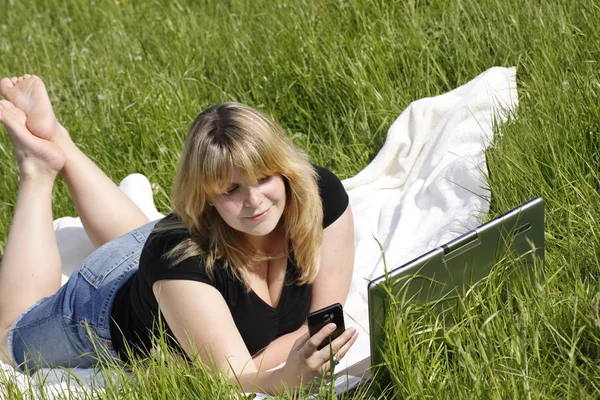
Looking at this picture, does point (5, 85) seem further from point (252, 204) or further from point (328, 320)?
point (328, 320)

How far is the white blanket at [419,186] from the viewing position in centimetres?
330

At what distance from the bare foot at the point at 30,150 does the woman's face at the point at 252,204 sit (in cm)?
114

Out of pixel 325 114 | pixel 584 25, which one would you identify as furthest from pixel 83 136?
pixel 584 25

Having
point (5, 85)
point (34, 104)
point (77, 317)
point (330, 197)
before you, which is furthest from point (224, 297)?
point (5, 85)

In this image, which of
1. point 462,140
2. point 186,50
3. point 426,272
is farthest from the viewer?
point 186,50

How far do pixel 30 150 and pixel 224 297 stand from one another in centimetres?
125

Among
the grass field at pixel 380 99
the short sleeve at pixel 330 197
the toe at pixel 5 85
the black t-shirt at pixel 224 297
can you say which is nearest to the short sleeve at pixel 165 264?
the black t-shirt at pixel 224 297

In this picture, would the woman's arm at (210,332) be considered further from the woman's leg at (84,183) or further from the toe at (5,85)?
the toe at (5,85)

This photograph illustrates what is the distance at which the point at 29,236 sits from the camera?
3.43m

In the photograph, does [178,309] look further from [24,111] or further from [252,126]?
[24,111]

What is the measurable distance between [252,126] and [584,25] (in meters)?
Answer: 1.80

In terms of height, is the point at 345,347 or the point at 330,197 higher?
the point at 330,197

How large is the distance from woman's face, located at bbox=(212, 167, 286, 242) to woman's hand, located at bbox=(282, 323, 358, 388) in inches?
15.4

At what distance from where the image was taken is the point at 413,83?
4.14m
